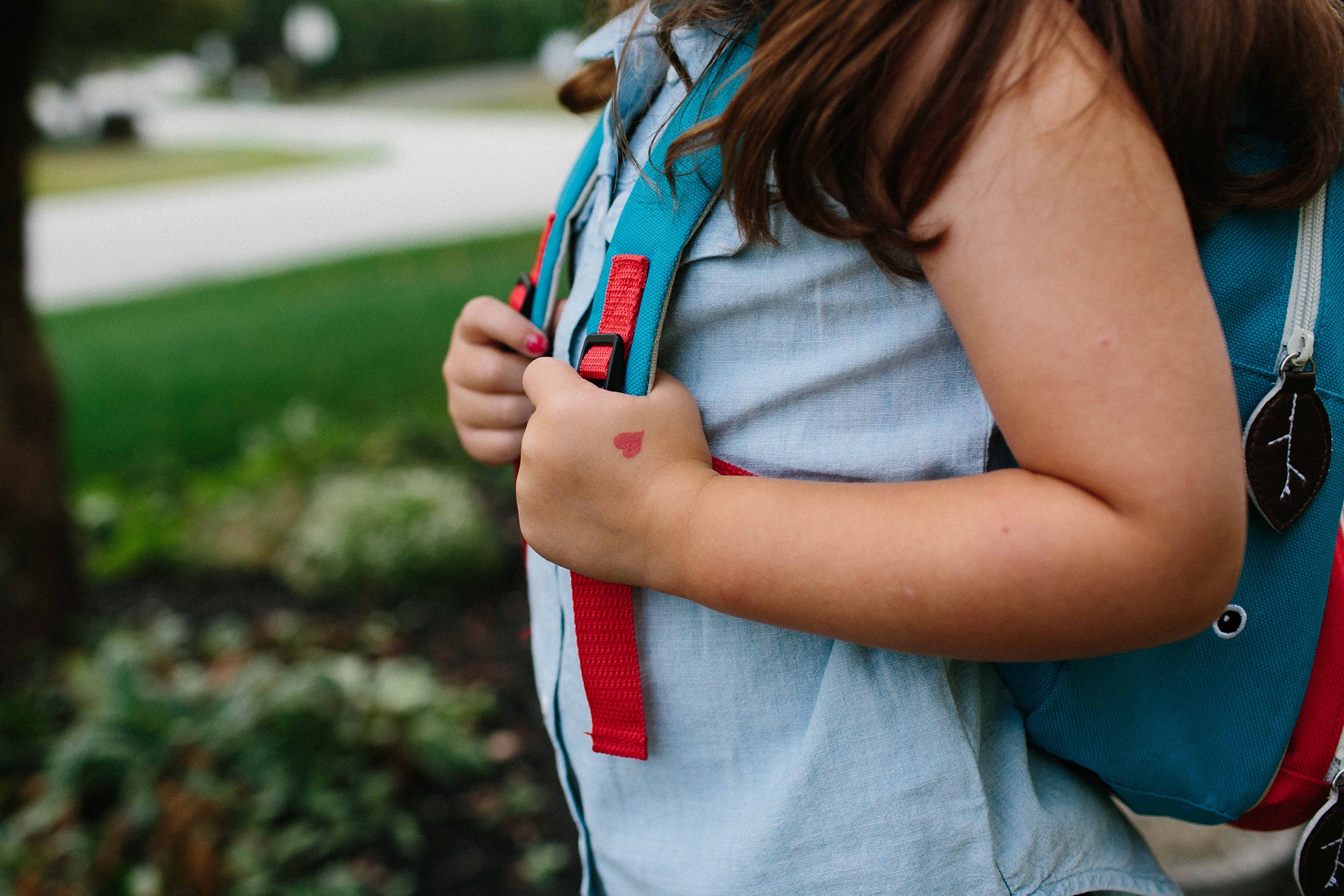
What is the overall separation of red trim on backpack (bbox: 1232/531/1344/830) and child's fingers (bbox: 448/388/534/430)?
2.78 feet

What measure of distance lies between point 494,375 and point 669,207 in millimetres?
410

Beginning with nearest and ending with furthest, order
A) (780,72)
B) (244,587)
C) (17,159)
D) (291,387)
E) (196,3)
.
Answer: (780,72) < (17,159) < (244,587) < (291,387) < (196,3)

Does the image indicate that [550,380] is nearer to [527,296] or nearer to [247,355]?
[527,296]

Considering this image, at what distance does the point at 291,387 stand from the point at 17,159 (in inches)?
122

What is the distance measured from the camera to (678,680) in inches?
38.4

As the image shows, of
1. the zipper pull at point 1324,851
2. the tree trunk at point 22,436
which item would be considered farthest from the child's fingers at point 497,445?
the tree trunk at point 22,436

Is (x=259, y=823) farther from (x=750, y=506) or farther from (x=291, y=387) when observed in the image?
(x=291, y=387)

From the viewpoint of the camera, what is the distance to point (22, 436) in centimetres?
325

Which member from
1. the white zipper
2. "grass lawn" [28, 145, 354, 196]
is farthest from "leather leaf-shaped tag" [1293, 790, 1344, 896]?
"grass lawn" [28, 145, 354, 196]

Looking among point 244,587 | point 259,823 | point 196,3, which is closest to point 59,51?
point 196,3

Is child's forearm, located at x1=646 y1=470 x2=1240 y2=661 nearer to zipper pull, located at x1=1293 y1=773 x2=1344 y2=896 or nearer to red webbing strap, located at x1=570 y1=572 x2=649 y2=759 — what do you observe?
red webbing strap, located at x1=570 y1=572 x2=649 y2=759

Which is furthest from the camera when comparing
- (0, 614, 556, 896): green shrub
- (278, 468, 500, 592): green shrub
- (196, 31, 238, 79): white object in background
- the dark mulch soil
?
(196, 31, 238, 79): white object in background

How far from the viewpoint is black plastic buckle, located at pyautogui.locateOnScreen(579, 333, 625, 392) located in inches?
34.8

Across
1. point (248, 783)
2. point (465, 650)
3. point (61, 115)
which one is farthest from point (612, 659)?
point (61, 115)
